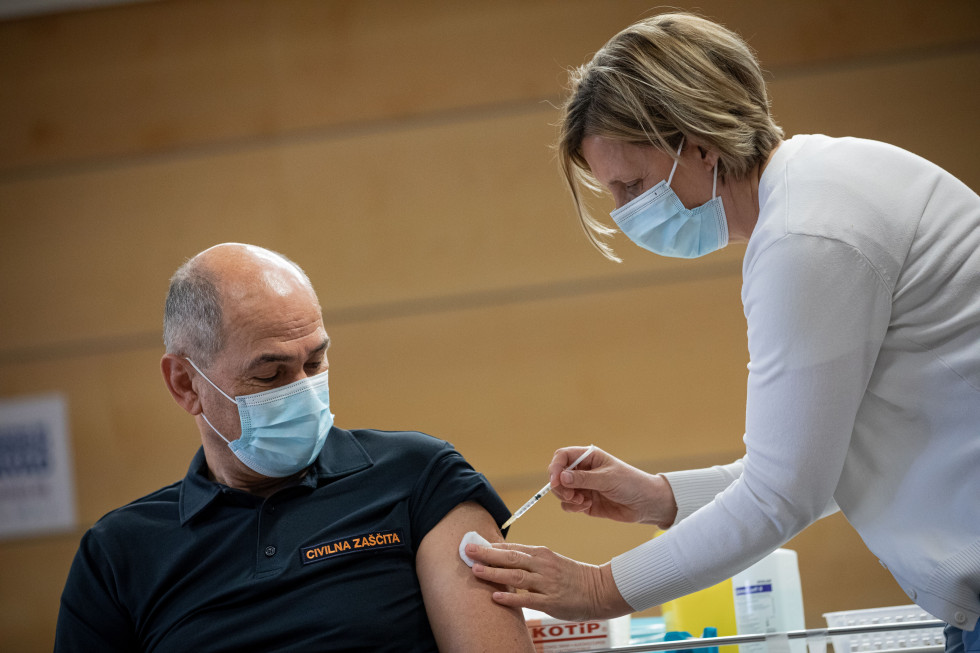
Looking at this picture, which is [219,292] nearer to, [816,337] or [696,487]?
[696,487]

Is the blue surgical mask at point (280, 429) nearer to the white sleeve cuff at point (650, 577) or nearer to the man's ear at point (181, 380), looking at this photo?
the man's ear at point (181, 380)

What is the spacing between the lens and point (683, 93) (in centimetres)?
126

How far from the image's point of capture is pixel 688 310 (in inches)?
124

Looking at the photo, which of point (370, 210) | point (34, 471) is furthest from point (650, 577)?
point (34, 471)

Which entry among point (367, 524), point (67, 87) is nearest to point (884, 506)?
point (367, 524)

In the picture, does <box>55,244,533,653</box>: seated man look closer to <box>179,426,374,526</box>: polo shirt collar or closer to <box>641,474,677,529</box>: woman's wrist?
<box>179,426,374,526</box>: polo shirt collar

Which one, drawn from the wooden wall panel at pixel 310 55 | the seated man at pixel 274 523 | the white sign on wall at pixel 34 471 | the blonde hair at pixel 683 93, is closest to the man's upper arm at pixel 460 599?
the seated man at pixel 274 523

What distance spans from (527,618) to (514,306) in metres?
1.73

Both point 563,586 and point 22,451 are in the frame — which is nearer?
point 563,586

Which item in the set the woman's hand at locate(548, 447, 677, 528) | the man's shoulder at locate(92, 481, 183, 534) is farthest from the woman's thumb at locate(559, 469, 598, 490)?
the man's shoulder at locate(92, 481, 183, 534)

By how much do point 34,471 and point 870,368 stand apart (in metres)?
2.99

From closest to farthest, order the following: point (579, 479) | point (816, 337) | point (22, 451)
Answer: point (816, 337), point (579, 479), point (22, 451)

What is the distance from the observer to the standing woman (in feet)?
3.57

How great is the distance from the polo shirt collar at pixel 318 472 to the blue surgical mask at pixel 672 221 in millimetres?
626
